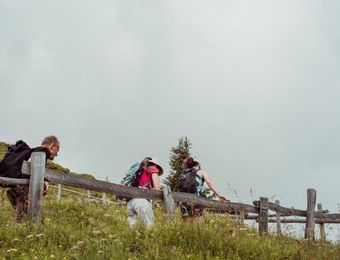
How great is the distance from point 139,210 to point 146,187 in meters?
0.69

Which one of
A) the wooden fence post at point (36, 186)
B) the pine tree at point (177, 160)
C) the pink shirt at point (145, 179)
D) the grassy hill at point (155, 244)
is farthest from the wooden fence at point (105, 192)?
the pine tree at point (177, 160)

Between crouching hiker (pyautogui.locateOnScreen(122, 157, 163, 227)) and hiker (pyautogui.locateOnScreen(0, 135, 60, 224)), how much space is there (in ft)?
4.33

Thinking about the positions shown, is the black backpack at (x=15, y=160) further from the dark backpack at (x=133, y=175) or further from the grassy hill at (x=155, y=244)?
the dark backpack at (x=133, y=175)

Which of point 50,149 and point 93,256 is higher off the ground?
point 50,149

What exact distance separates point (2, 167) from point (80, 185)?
1219mm

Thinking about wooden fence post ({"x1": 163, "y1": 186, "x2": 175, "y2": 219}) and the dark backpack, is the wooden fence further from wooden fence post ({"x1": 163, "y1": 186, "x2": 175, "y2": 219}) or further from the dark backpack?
the dark backpack

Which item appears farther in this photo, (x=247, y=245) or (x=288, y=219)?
(x=288, y=219)

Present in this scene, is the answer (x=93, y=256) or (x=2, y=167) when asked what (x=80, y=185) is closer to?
(x=2, y=167)

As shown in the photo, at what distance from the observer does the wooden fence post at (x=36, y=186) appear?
6.76 meters

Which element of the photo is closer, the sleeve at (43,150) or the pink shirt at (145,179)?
the sleeve at (43,150)

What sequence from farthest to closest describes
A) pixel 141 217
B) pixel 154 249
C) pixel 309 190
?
pixel 309 190 → pixel 141 217 → pixel 154 249

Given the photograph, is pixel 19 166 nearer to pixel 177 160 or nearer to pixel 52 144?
pixel 52 144

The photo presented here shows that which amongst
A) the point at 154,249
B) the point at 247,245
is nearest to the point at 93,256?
the point at 154,249

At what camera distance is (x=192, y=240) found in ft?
18.7
